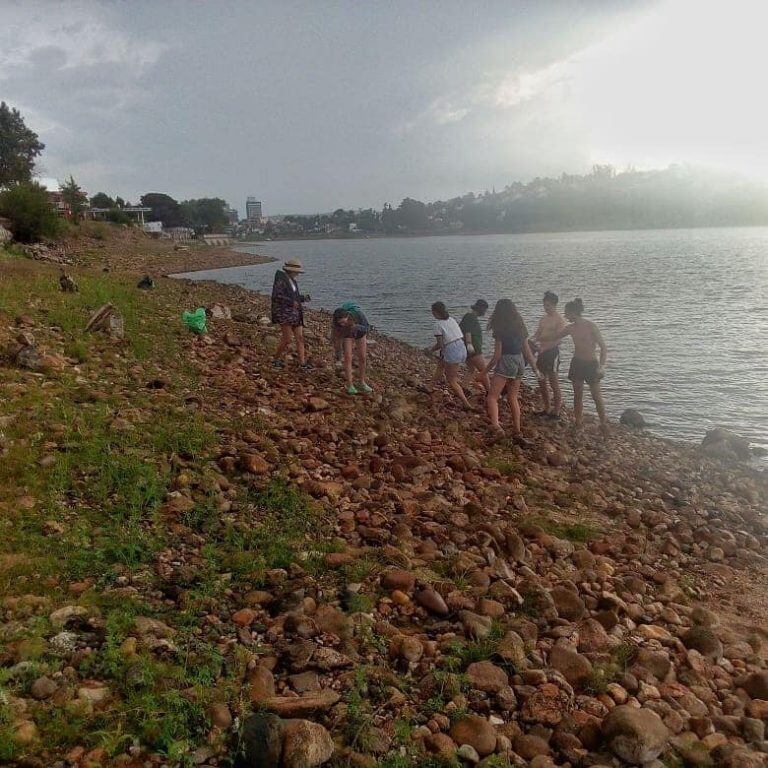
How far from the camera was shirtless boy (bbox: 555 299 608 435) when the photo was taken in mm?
10531

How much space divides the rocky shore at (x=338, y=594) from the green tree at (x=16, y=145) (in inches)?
2638

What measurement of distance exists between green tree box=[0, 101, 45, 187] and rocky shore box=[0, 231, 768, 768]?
67.0m

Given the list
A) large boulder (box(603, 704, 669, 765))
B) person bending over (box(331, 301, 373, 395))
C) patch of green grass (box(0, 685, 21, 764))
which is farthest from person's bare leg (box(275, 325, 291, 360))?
large boulder (box(603, 704, 669, 765))

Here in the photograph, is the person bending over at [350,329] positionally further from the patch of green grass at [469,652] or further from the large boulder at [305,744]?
the large boulder at [305,744]

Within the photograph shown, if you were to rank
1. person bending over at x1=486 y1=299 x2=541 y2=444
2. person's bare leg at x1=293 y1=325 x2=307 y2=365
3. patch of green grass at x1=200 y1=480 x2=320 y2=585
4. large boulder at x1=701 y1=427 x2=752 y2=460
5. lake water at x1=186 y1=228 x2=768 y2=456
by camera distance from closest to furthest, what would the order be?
patch of green grass at x1=200 y1=480 x2=320 y2=585, person bending over at x1=486 y1=299 x2=541 y2=444, large boulder at x1=701 y1=427 x2=752 y2=460, person's bare leg at x1=293 y1=325 x2=307 y2=365, lake water at x1=186 y1=228 x2=768 y2=456

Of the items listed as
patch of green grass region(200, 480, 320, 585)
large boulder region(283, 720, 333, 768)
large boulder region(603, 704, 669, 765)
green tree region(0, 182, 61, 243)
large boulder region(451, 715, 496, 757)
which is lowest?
large boulder region(603, 704, 669, 765)

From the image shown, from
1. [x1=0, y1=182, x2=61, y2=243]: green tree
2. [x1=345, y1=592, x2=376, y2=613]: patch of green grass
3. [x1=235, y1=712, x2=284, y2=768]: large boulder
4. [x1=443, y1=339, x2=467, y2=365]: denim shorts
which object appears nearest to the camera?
[x1=235, y1=712, x2=284, y2=768]: large boulder

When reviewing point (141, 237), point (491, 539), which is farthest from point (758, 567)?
point (141, 237)

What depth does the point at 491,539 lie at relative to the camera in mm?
6000

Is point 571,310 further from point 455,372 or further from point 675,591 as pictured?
point 675,591

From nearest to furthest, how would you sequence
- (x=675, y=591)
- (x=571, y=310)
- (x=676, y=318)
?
(x=675, y=591)
(x=571, y=310)
(x=676, y=318)

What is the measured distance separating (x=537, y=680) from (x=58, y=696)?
3.00 m

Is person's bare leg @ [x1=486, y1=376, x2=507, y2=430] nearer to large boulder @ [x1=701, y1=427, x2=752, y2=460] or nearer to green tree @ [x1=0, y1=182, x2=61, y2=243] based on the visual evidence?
large boulder @ [x1=701, y1=427, x2=752, y2=460]

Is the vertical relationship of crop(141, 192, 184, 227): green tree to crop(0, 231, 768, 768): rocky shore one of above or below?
above
